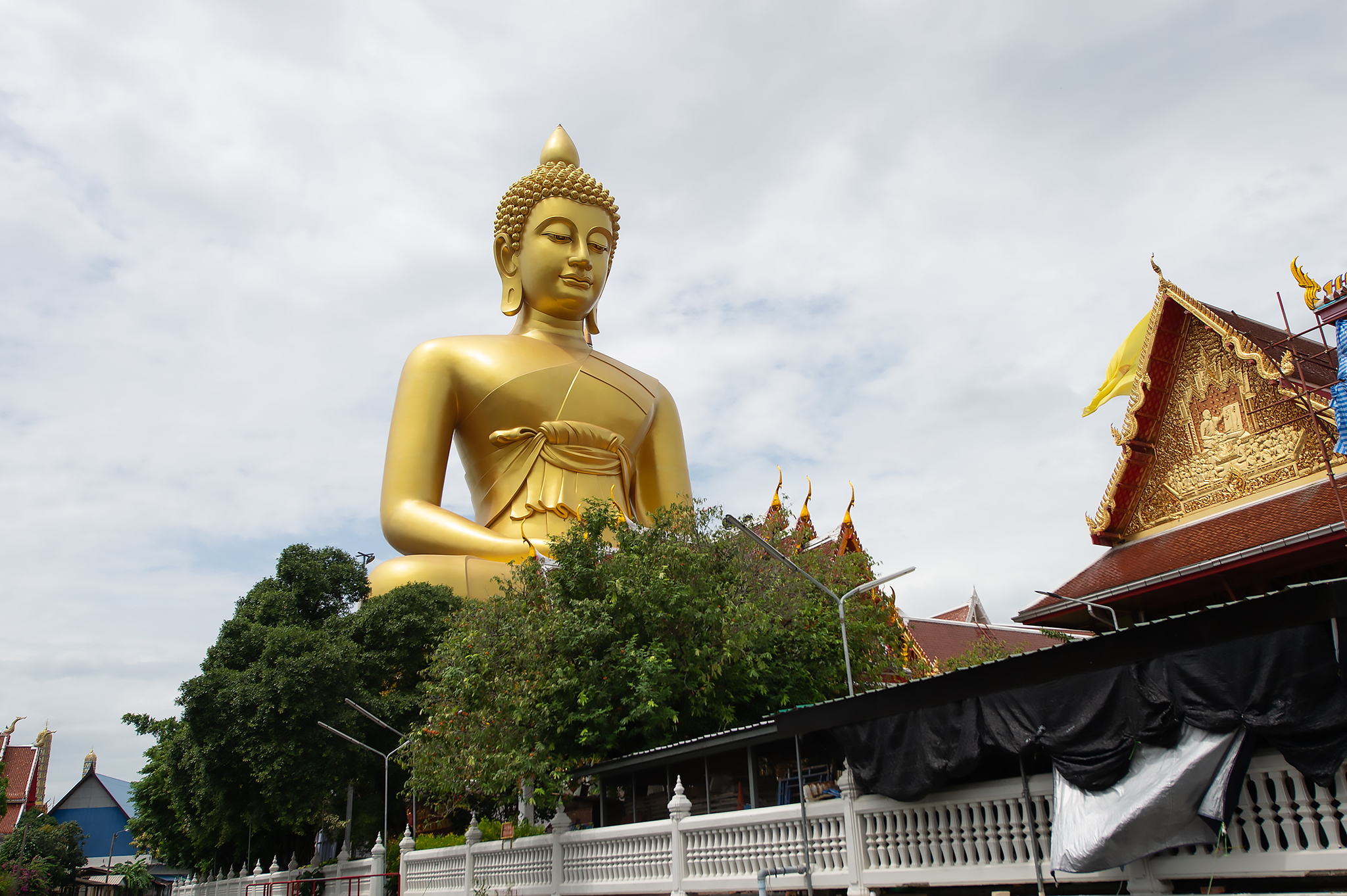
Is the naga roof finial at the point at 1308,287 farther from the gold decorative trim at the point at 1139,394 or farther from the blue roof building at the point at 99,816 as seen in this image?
the blue roof building at the point at 99,816

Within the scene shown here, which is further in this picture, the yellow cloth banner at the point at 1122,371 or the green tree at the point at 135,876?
the green tree at the point at 135,876

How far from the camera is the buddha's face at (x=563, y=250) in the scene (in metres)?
23.0

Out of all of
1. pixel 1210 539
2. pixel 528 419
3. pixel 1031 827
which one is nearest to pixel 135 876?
pixel 528 419

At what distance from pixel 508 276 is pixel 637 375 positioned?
12.6 feet

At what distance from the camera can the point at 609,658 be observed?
13.1 meters

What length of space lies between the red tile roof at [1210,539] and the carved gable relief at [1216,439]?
0.34 meters

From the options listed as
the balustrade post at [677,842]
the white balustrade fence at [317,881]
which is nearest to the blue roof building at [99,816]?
the white balustrade fence at [317,881]

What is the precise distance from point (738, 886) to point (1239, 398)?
356 inches

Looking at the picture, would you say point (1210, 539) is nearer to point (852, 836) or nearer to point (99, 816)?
point (852, 836)

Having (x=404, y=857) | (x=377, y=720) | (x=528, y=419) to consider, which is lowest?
(x=404, y=857)

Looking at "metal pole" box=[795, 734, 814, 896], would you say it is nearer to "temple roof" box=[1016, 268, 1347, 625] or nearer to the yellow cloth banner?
"temple roof" box=[1016, 268, 1347, 625]

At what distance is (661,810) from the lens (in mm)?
12594

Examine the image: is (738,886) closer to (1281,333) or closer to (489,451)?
(1281,333)

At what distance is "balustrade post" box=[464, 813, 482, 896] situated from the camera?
14.3 m
